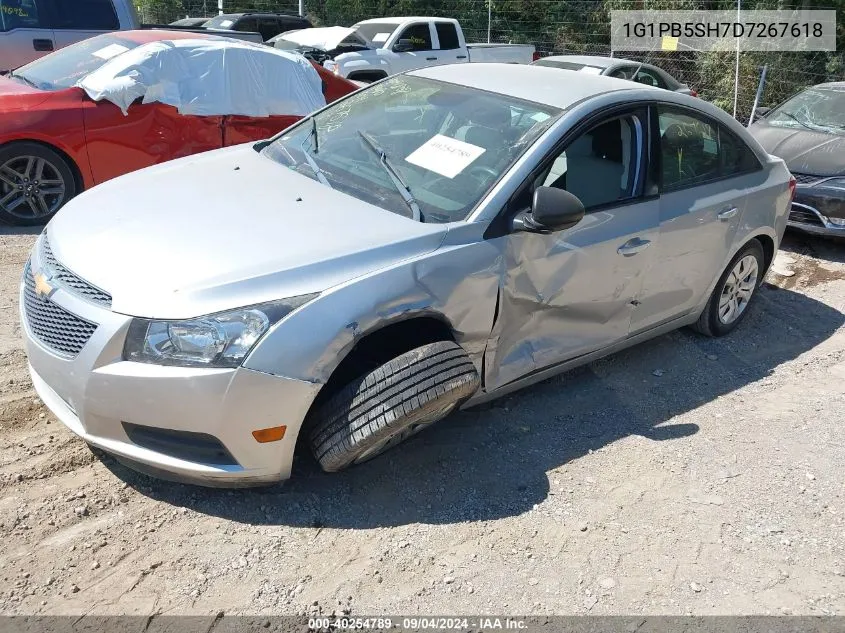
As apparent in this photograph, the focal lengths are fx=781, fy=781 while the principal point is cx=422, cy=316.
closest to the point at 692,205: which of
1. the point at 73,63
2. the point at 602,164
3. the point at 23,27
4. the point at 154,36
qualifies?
the point at 602,164

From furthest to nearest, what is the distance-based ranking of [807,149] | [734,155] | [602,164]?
[807,149], [734,155], [602,164]

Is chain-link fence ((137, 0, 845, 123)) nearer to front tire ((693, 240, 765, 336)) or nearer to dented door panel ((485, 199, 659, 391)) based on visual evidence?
front tire ((693, 240, 765, 336))

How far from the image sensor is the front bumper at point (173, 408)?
2842mm

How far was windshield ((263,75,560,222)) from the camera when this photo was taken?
359 cm

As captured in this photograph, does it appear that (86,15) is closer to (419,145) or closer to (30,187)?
(30,187)

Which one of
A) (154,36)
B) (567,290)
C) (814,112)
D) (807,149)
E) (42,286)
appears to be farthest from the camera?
(814,112)

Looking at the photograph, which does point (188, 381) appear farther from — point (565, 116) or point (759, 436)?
point (759, 436)

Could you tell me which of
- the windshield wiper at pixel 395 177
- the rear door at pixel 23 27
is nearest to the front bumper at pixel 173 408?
the windshield wiper at pixel 395 177

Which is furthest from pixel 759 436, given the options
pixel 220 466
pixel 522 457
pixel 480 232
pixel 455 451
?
pixel 220 466

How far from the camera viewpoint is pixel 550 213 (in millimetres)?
3426

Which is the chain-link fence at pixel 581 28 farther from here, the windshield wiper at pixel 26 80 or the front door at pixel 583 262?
the windshield wiper at pixel 26 80

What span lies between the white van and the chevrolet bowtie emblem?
292 inches

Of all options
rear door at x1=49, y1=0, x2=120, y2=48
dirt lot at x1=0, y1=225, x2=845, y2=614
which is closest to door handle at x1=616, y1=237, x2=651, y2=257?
dirt lot at x1=0, y1=225, x2=845, y2=614

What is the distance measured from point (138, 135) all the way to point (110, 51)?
3.79 ft
